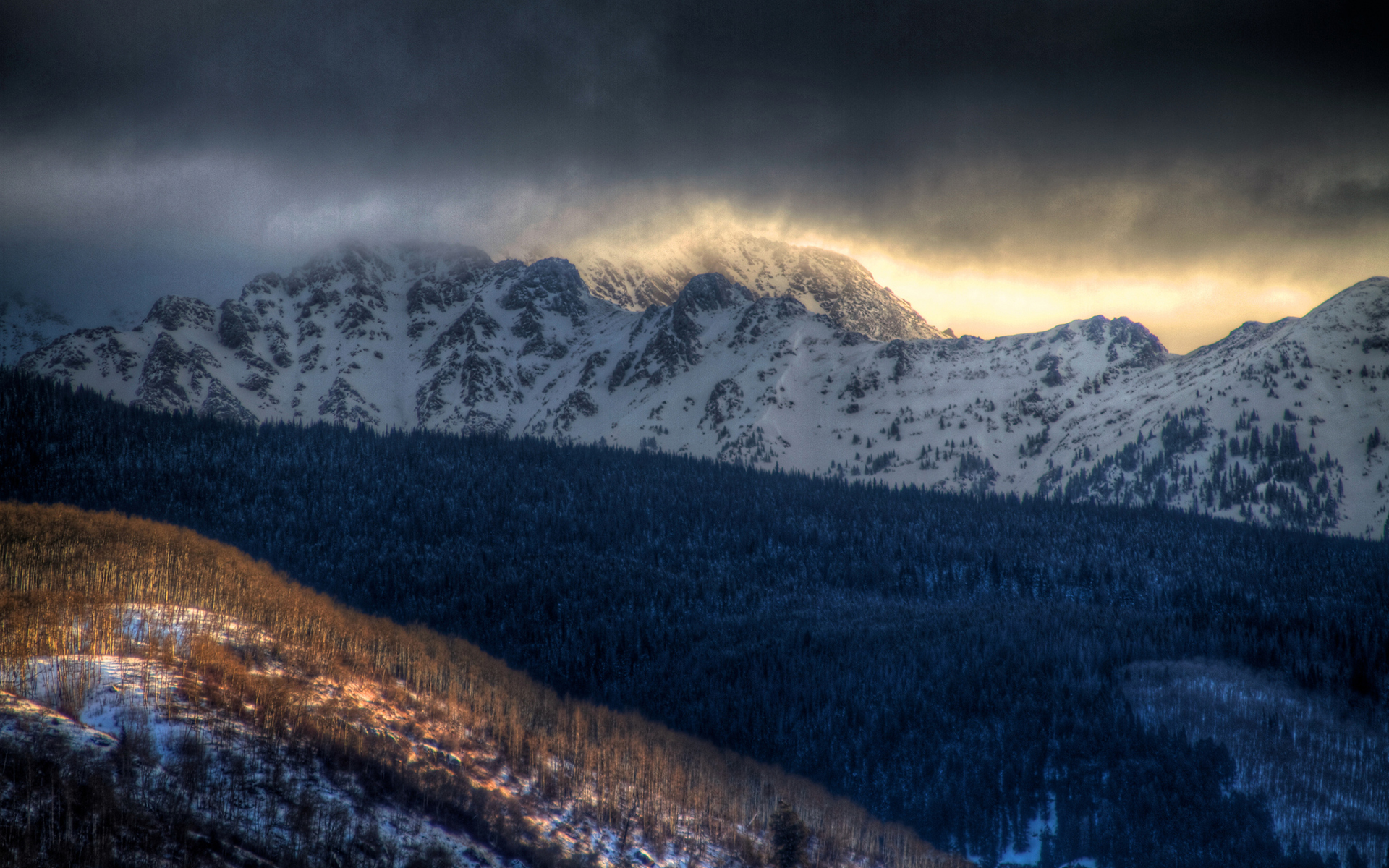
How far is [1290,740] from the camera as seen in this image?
10281cm

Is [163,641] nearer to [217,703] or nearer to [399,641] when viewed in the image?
[217,703]

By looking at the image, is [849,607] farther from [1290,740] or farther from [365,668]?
[365,668]

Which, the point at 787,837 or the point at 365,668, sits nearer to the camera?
the point at 787,837

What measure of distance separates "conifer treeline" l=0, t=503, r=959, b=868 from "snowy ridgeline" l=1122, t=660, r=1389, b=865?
37268 millimetres

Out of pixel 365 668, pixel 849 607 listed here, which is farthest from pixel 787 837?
pixel 849 607

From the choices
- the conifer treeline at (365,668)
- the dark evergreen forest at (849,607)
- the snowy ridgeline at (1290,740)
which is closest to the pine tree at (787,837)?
the conifer treeline at (365,668)

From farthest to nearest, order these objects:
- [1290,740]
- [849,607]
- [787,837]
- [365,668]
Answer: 1. [849,607]
2. [1290,740]
3. [365,668]
4. [787,837]

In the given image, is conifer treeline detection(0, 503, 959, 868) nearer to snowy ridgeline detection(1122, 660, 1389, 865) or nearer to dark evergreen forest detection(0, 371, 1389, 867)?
dark evergreen forest detection(0, 371, 1389, 867)

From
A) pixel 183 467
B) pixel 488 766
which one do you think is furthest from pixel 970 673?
pixel 183 467

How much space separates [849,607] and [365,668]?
9416 centimetres

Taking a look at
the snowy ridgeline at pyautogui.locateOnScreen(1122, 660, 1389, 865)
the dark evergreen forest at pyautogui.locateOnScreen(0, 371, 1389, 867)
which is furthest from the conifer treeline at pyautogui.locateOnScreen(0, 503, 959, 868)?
the snowy ridgeline at pyautogui.locateOnScreen(1122, 660, 1389, 865)

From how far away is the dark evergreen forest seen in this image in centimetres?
9925

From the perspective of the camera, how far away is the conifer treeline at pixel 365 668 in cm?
5603

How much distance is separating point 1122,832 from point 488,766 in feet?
216
